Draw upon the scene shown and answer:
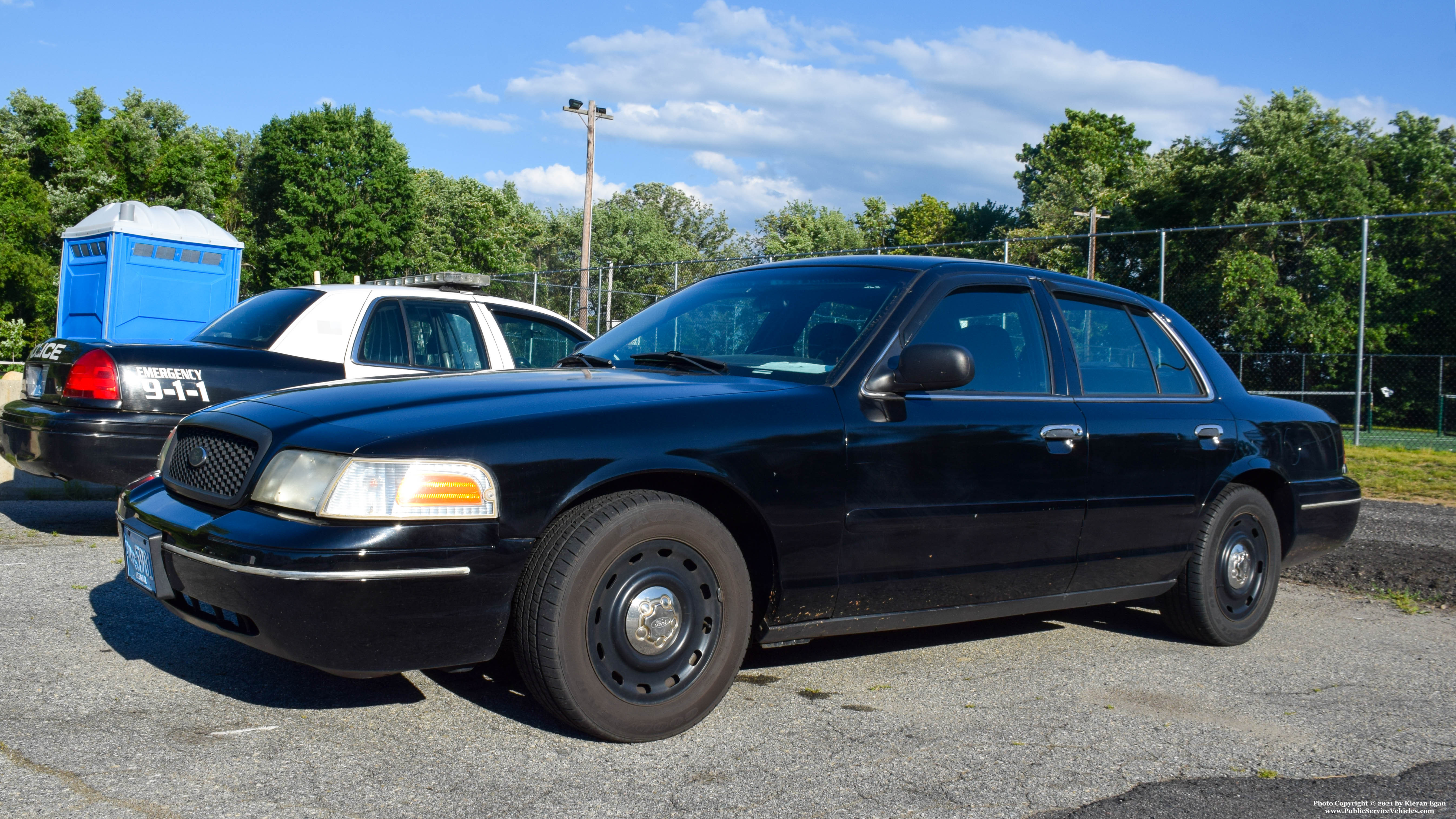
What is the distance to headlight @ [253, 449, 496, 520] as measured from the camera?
9.43 feet

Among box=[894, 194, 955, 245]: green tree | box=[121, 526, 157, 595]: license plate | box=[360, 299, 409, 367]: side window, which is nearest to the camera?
box=[121, 526, 157, 595]: license plate

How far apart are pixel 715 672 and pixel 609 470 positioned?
2.42ft

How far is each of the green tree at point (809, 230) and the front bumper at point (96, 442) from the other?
60232mm

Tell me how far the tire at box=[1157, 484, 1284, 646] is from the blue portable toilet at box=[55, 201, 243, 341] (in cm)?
1114

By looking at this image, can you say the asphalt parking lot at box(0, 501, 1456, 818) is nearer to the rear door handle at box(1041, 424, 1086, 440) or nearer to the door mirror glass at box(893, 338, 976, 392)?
the rear door handle at box(1041, 424, 1086, 440)

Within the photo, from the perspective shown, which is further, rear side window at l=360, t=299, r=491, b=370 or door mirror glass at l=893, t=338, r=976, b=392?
rear side window at l=360, t=299, r=491, b=370

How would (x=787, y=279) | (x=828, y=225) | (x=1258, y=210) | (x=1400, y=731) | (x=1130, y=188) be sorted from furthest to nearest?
(x=828, y=225)
(x=1130, y=188)
(x=1258, y=210)
(x=787, y=279)
(x=1400, y=731)

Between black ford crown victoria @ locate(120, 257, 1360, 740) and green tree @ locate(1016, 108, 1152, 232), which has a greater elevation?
green tree @ locate(1016, 108, 1152, 232)


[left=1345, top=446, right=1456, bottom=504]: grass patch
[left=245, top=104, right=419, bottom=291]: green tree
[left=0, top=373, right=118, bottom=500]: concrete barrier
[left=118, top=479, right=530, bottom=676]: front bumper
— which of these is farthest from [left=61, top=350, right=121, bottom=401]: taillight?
[left=245, top=104, right=419, bottom=291]: green tree

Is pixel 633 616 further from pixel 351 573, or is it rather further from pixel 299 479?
pixel 299 479

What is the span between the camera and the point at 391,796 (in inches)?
108

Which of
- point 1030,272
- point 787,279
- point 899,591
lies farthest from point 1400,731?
point 787,279

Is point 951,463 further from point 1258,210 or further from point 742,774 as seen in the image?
point 1258,210

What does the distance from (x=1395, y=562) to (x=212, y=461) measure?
6.93m
